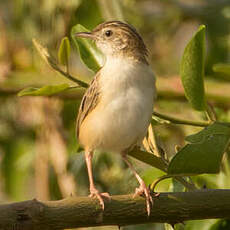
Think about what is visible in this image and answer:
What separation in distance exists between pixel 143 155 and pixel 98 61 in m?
0.80

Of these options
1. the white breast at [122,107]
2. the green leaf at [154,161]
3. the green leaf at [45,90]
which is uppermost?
the white breast at [122,107]

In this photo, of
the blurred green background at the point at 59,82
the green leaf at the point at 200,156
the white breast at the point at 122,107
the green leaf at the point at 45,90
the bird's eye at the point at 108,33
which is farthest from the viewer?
the blurred green background at the point at 59,82

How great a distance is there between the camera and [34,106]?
5293 millimetres

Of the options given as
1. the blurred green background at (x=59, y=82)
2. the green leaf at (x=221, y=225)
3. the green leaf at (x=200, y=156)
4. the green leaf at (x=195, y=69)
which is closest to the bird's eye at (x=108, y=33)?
the blurred green background at (x=59, y=82)

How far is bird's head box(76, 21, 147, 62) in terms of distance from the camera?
396 centimetres

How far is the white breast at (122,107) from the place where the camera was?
11.4 ft

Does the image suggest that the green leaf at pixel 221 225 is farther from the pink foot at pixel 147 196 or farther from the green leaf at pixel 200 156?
the green leaf at pixel 200 156

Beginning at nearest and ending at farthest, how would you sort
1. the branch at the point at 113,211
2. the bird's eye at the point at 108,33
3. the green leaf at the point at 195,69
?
the branch at the point at 113,211, the green leaf at the point at 195,69, the bird's eye at the point at 108,33

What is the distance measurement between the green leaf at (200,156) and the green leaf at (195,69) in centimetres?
36

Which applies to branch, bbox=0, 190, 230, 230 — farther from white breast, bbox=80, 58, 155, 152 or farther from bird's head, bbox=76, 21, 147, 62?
bird's head, bbox=76, 21, 147, 62

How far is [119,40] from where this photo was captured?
4070mm

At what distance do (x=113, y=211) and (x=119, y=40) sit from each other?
184 cm

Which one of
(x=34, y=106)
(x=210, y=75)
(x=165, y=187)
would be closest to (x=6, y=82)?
(x=34, y=106)

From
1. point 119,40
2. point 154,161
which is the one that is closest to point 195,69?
point 154,161
